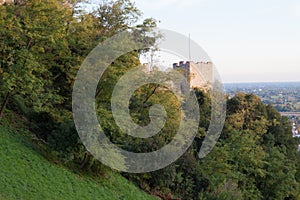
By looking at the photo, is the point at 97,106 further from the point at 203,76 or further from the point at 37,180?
the point at 203,76

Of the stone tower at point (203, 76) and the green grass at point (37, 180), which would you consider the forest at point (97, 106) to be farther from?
the stone tower at point (203, 76)

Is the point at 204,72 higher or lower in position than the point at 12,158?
higher

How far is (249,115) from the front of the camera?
28469 mm

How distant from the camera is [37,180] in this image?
36.7 feet

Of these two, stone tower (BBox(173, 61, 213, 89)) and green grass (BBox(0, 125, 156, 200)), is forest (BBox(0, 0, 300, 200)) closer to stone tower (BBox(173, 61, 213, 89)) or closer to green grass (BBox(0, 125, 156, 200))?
green grass (BBox(0, 125, 156, 200))

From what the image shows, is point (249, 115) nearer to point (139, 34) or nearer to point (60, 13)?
point (139, 34)

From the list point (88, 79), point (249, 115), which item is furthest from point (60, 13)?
point (249, 115)

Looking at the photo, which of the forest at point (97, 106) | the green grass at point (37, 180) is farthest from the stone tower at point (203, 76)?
the green grass at point (37, 180)

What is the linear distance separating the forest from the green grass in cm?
68

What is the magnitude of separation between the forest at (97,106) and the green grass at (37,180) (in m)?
0.68

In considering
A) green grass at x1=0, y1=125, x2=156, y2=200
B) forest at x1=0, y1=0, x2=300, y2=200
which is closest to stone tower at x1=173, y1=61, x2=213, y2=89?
forest at x1=0, y1=0, x2=300, y2=200

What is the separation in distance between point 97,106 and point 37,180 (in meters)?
3.84

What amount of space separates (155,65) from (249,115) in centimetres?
1267

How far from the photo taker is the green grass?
1030 centimetres
